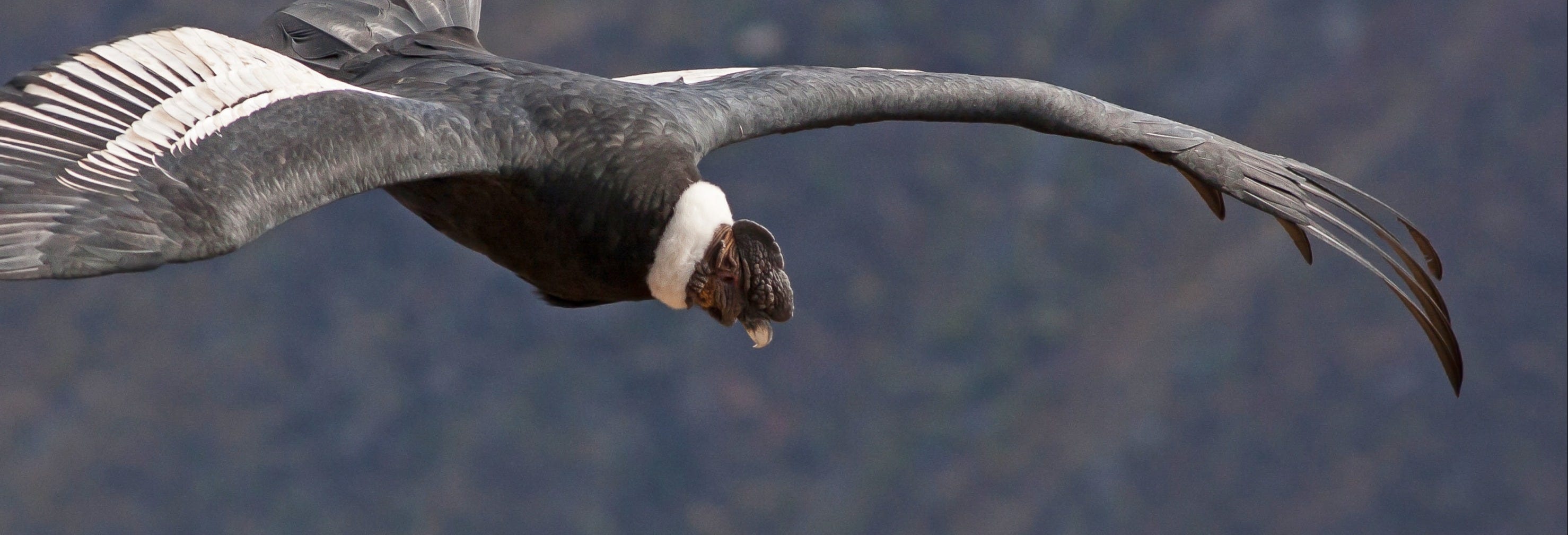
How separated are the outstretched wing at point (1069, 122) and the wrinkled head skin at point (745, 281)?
819 mm

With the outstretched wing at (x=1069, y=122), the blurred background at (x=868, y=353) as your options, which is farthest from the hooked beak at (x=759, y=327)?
the blurred background at (x=868, y=353)

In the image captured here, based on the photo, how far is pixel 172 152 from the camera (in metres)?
6.68

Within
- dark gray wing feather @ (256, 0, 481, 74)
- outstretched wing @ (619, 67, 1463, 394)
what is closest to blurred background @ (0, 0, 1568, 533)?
outstretched wing @ (619, 67, 1463, 394)

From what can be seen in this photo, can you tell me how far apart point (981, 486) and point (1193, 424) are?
5.54 m

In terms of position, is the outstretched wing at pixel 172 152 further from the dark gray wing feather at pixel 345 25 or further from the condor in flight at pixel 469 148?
the dark gray wing feather at pixel 345 25

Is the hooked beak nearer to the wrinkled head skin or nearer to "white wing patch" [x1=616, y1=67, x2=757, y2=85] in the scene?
the wrinkled head skin

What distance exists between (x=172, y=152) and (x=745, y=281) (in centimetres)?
225

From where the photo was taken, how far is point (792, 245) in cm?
4912

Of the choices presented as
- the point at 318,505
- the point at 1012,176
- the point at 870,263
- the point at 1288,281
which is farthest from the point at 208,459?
the point at 1288,281

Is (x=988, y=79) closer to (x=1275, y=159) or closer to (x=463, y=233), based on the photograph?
(x=1275, y=159)

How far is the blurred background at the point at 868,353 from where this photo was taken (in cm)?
4806

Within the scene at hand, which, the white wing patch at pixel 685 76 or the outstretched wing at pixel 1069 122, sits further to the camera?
the white wing patch at pixel 685 76

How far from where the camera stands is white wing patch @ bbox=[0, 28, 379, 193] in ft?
21.6

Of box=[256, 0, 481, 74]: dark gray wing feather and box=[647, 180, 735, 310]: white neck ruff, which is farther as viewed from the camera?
box=[256, 0, 481, 74]: dark gray wing feather
